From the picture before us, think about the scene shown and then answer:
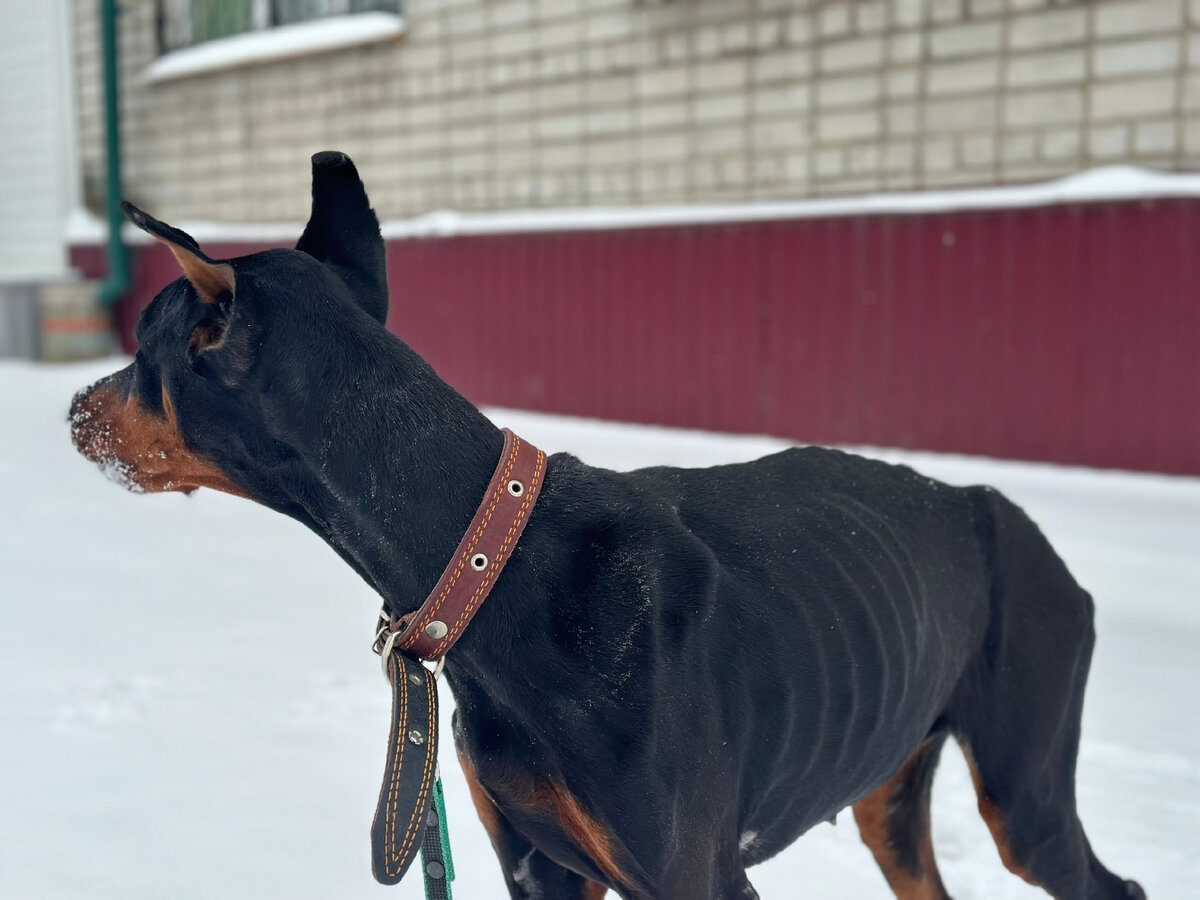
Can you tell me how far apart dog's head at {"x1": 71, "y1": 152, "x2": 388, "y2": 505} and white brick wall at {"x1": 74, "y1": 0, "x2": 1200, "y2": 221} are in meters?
5.71

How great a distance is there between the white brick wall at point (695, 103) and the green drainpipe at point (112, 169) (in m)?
0.83

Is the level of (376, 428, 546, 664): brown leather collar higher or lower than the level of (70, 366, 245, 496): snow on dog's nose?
lower

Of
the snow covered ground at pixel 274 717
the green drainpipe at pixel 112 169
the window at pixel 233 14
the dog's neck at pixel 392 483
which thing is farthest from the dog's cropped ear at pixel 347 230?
A: the green drainpipe at pixel 112 169

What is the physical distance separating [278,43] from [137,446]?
9.87 m

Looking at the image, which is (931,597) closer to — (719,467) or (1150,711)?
(719,467)

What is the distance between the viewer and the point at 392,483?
6.09 feet

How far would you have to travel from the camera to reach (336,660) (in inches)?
174

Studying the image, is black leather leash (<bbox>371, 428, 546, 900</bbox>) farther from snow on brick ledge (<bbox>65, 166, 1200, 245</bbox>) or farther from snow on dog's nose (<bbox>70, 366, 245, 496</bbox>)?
snow on brick ledge (<bbox>65, 166, 1200, 245</bbox>)

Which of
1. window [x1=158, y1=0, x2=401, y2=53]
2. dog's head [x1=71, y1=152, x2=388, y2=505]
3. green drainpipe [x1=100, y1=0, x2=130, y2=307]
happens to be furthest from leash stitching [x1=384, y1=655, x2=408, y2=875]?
green drainpipe [x1=100, y1=0, x2=130, y2=307]

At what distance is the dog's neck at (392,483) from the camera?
6.07ft

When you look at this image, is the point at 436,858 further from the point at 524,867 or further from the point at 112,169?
the point at 112,169

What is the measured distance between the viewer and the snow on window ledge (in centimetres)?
995

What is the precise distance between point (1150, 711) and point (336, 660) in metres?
3.05

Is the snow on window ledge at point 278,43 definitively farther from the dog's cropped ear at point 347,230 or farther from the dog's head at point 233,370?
the dog's head at point 233,370
